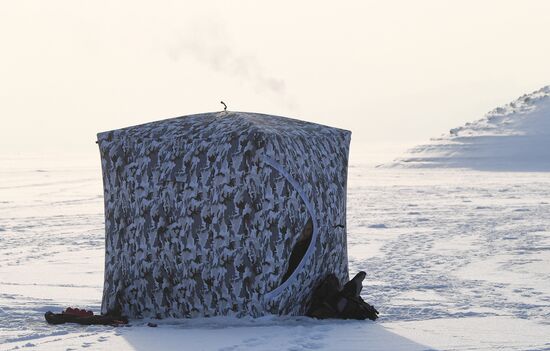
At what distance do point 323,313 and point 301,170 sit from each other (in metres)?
1.45

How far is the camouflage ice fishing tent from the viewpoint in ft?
32.7

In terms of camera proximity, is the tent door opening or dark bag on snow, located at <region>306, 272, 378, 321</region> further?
dark bag on snow, located at <region>306, 272, 378, 321</region>

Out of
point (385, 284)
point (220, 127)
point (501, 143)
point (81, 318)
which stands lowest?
point (81, 318)

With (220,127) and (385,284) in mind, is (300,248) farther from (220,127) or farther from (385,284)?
(385,284)

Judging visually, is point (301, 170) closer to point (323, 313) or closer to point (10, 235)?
point (323, 313)

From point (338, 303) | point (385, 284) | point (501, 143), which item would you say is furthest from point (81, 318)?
point (501, 143)

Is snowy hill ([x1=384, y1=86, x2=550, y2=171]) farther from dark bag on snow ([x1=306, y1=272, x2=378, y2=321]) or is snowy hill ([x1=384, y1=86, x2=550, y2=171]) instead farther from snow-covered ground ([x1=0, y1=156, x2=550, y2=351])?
dark bag on snow ([x1=306, y1=272, x2=378, y2=321])

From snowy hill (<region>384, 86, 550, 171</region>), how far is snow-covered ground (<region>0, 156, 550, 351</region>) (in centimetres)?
2857

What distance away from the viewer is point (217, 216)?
32.7ft

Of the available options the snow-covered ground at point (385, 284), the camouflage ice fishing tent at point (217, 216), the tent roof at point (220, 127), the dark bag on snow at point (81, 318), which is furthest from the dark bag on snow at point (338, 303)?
the dark bag on snow at point (81, 318)

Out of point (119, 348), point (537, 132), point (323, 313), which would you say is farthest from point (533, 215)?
point (537, 132)

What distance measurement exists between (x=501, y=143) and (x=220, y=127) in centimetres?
5298

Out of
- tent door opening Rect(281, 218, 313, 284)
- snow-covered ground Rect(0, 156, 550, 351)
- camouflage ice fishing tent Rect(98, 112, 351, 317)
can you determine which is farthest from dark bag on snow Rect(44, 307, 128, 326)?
tent door opening Rect(281, 218, 313, 284)

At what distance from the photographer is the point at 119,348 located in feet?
28.3
